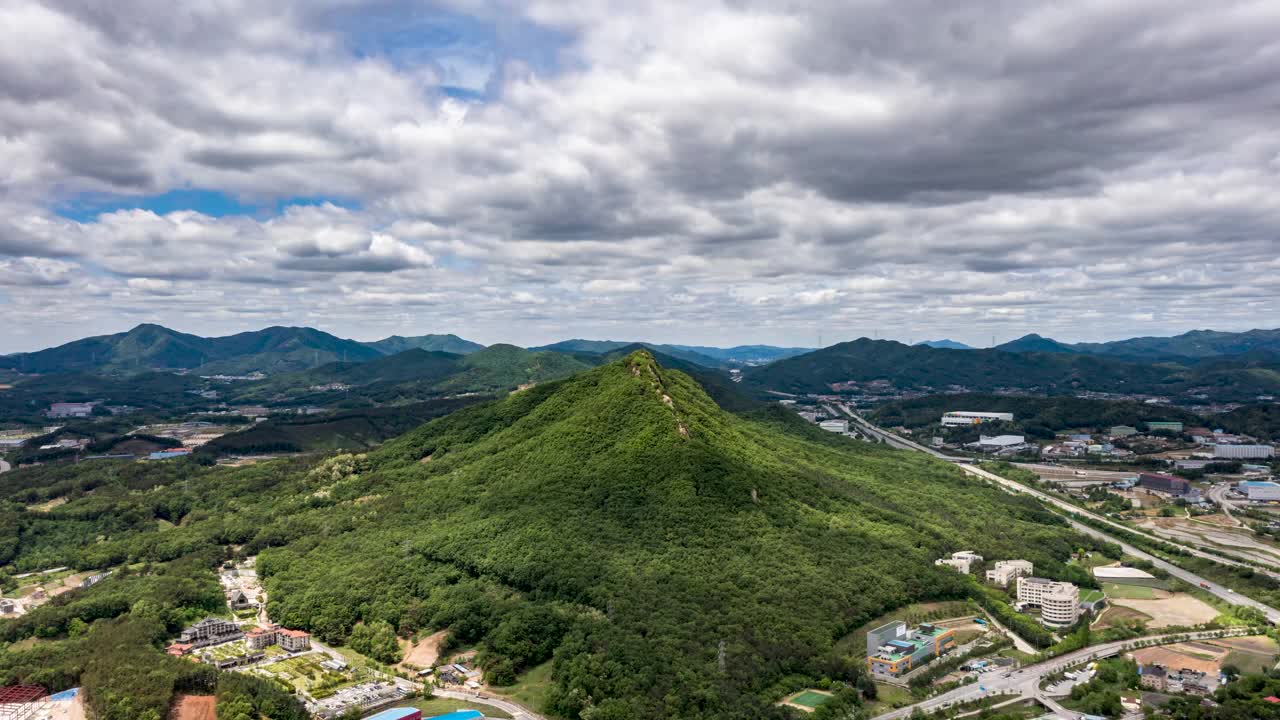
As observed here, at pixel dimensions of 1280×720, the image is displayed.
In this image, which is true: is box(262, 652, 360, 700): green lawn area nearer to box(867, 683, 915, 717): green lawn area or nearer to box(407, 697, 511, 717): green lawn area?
box(407, 697, 511, 717): green lawn area

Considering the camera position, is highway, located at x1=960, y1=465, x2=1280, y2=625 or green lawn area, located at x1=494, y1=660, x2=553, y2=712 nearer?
green lawn area, located at x1=494, y1=660, x2=553, y2=712

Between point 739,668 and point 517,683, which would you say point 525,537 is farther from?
point 739,668

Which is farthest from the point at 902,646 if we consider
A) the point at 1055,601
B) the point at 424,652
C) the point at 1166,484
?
the point at 1166,484

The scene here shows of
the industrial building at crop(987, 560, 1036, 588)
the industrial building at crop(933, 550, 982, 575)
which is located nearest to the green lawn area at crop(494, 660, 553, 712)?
the industrial building at crop(933, 550, 982, 575)

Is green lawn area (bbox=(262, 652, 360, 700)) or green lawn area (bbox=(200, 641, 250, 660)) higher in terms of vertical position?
green lawn area (bbox=(200, 641, 250, 660))

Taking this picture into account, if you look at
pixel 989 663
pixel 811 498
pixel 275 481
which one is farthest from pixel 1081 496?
pixel 275 481

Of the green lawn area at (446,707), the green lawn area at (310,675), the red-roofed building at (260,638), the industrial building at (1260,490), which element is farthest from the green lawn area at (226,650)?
the industrial building at (1260,490)
